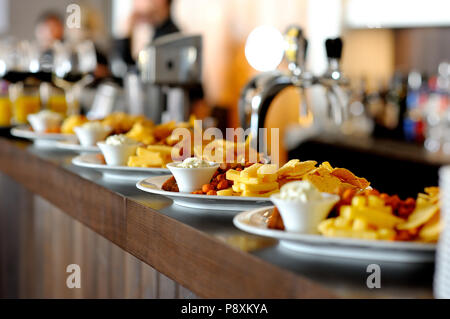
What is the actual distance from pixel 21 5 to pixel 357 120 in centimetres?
702

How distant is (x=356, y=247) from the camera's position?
0.93m

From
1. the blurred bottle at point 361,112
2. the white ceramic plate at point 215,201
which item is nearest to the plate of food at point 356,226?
the white ceramic plate at point 215,201

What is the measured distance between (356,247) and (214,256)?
0.73 feet

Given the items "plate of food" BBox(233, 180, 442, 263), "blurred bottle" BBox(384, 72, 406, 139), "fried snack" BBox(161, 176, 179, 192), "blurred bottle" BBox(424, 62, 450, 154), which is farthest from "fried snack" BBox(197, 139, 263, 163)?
"blurred bottle" BBox(384, 72, 406, 139)

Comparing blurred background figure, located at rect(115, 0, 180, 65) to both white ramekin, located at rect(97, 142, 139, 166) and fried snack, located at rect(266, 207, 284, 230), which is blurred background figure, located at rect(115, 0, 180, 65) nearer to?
white ramekin, located at rect(97, 142, 139, 166)

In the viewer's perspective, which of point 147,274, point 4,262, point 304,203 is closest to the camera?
point 304,203

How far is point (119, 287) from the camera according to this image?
184cm

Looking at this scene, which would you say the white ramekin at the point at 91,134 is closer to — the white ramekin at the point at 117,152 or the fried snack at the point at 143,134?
the fried snack at the point at 143,134

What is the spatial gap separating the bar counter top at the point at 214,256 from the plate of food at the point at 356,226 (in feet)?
0.05

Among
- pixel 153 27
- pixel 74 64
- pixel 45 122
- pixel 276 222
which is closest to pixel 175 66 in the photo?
pixel 74 64

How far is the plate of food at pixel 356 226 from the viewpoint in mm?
916

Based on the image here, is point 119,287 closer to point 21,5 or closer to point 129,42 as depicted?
point 129,42

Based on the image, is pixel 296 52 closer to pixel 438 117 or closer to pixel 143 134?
pixel 143 134
